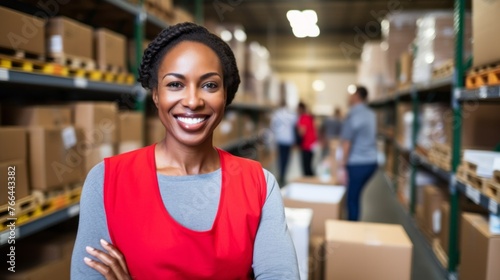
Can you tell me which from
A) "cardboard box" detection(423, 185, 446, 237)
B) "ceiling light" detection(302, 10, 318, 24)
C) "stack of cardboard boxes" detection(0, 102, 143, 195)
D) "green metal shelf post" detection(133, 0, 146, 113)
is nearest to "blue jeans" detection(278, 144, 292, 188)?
"cardboard box" detection(423, 185, 446, 237)

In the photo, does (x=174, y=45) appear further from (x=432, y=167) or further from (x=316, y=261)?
(x=432, y=167)

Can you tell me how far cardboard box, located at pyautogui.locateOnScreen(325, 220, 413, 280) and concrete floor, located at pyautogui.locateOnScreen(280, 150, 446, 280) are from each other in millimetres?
1270

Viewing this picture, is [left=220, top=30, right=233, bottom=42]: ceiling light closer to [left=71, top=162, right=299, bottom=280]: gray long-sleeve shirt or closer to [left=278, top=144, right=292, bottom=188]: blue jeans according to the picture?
[left=278, top=144, right=292, bottom=188]: blue jeans

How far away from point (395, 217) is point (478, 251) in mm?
3119

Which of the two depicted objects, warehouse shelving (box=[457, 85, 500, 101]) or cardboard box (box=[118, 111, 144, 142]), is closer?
warehouse shelving (box=[457, 85, 500, 101])

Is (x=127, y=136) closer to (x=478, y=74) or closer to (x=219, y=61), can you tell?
(x=219, y=61)

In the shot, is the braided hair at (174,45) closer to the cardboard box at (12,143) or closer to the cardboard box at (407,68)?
the cardboard box at (12,143)

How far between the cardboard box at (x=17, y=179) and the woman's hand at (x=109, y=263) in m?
0.95

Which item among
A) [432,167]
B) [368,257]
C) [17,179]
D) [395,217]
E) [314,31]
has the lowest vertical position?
[395,217]

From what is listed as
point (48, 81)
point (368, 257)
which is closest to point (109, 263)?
→ point (48, 81)

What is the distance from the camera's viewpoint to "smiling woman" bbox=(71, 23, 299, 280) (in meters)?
1.15

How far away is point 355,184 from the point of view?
4672mm

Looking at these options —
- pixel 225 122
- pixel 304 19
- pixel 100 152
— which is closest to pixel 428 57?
pixel 225 122

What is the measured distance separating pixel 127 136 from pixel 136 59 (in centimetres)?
78
